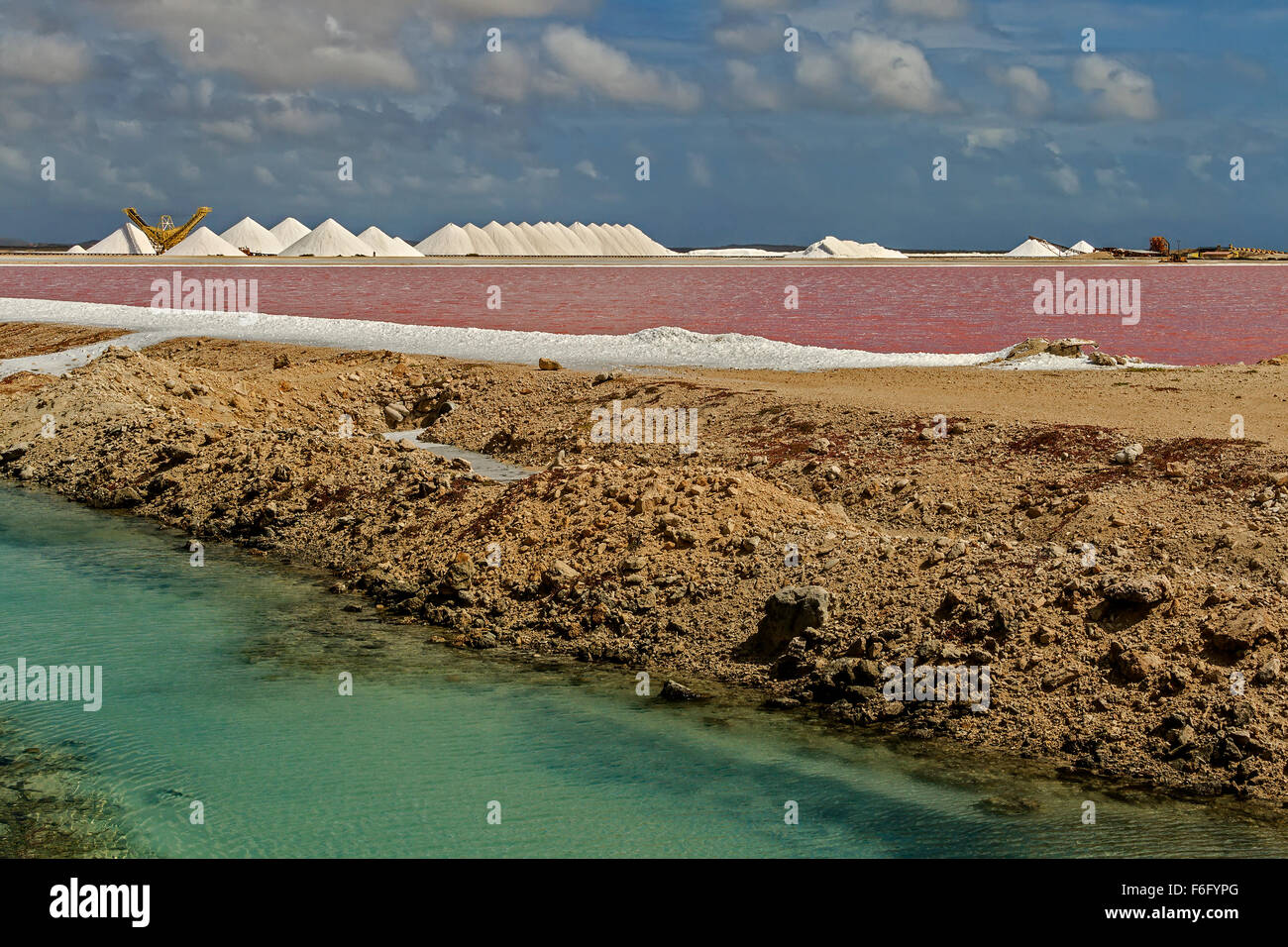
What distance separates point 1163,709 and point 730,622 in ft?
10.3

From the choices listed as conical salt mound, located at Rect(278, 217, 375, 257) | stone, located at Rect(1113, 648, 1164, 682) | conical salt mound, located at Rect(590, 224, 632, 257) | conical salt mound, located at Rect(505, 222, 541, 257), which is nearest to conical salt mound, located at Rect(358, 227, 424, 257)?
conical salt mound, located at Rect(278, 217, 375, 257)

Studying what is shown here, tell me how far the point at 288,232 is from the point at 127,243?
1896cm

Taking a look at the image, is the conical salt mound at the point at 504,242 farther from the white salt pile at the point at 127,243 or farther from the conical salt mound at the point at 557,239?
the white salt pile at the point at 127,243

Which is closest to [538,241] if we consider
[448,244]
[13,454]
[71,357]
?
[448,244]

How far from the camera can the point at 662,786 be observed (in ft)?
22.9

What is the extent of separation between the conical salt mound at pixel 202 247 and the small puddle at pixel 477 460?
113414mm

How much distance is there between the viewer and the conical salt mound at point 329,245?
5349 inches

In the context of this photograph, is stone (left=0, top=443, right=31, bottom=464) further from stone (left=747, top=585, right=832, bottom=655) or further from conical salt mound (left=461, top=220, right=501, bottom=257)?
conical salt mound (left=461, top=220, right=501, bottom=257)

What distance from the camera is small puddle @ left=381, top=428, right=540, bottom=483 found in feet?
51.1

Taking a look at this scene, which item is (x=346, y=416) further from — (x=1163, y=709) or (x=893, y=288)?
(x=893, y=288)

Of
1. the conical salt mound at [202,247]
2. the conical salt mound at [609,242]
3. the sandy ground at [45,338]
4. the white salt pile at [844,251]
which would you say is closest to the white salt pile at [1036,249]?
the white salt pile at [844,251]

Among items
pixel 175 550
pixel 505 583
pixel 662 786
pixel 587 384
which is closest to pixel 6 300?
pixel 587 384

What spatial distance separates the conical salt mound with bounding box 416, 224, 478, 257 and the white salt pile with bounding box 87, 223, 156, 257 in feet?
108

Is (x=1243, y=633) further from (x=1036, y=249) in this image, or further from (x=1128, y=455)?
(x=1036, y=249)
